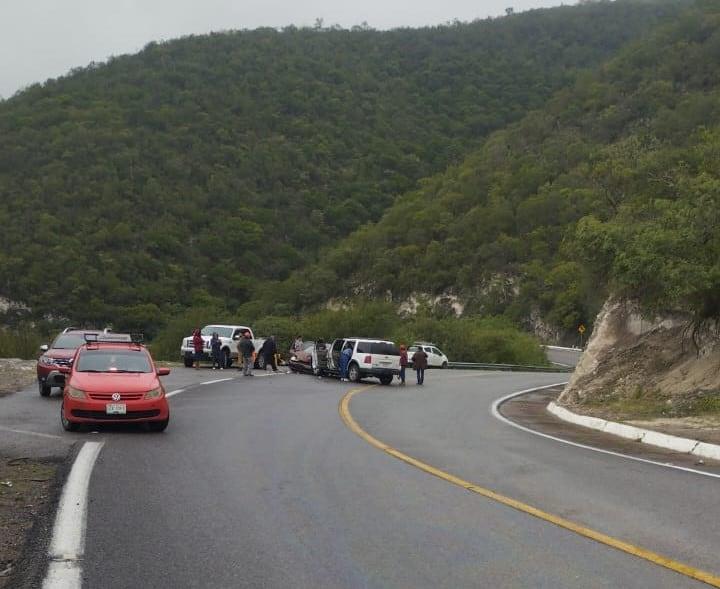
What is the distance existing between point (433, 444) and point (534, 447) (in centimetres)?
156

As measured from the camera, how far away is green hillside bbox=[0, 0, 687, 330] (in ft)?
240

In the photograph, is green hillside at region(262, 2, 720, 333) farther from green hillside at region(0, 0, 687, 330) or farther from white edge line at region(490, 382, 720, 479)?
white edge line at region(490, 382, 720, 479)

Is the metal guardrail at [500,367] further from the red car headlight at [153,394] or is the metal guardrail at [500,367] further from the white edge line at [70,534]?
the white edge line at [70,534]

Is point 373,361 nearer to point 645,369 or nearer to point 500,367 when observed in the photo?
point 645,369

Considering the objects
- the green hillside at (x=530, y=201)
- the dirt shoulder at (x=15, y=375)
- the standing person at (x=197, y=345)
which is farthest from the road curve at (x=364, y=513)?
the green hillside at (x=530, y=201)

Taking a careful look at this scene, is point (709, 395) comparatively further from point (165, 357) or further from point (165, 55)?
point (165, 55)

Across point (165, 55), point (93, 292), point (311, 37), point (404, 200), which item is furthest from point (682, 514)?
point (311, 37)

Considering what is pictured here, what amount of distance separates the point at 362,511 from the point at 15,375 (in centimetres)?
2184

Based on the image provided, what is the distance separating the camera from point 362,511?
8.30 m

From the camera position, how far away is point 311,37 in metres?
131

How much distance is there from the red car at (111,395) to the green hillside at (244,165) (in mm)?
53460

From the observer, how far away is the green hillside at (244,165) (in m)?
73.1

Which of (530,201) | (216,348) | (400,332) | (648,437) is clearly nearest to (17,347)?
(216,348)

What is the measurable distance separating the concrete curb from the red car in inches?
319
